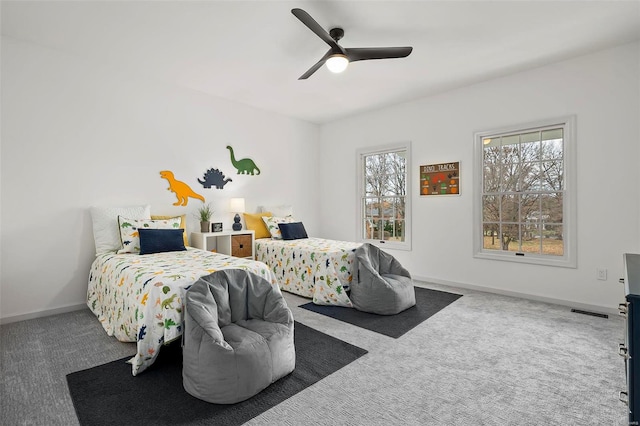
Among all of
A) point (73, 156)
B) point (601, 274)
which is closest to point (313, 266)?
point (73, 156)

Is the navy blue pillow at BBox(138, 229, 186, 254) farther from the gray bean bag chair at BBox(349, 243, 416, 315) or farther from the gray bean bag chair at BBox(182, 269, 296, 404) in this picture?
the gray bean bag chair at BBox(349, 243, 416, 315)

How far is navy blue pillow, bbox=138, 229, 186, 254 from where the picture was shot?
3.32 m

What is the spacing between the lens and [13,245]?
3.11 m

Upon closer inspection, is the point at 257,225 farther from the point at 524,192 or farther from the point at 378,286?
the point at 524,192

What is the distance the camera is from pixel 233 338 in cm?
203

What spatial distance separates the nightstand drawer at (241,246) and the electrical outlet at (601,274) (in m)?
4.14

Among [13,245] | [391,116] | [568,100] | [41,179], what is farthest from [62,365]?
[568,100]

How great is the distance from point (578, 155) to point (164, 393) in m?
4.48

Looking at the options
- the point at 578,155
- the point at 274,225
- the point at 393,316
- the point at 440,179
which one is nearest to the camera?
the point at 393,316

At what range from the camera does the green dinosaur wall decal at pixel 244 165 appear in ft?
16.0

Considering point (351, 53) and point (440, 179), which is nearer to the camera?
point (351, 53)

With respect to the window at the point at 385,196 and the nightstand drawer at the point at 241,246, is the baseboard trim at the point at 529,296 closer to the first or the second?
the window at the point at 385,196

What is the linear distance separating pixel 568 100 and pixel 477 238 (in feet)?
6.18

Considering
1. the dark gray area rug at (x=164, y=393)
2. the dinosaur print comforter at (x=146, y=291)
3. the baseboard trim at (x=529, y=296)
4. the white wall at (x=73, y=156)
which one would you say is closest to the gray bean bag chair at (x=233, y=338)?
the dark gray area rug at (x=164, y=393)
